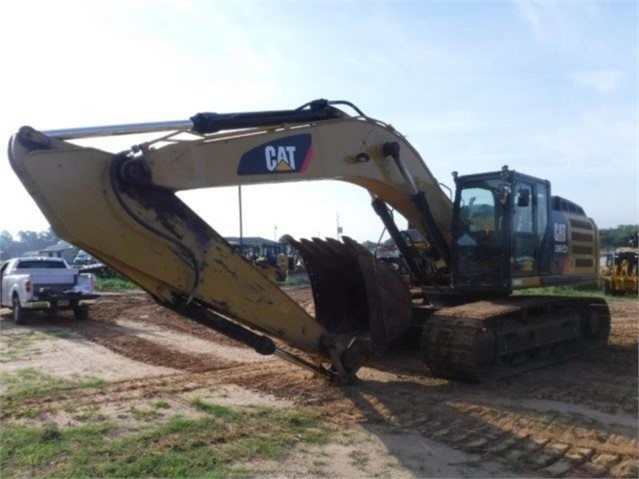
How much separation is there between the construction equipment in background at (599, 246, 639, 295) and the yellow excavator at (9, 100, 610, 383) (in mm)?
11600

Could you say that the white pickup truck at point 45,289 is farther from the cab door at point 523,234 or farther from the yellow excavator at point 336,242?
the cab door at point 523,234

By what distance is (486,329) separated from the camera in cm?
813

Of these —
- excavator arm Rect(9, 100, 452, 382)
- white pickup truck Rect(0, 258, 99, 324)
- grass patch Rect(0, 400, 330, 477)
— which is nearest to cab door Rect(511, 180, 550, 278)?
excavator arm Rect(9, 100, 452, 382)

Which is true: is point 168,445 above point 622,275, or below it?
below

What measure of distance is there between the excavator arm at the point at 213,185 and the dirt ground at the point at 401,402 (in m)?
0.70

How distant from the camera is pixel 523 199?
9102mm

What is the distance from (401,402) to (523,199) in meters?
3.54

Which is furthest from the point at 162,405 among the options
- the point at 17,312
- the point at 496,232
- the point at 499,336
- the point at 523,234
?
the point at 17,312

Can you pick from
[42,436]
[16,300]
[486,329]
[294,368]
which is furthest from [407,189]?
[16,300]

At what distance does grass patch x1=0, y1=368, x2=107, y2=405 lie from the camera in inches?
297

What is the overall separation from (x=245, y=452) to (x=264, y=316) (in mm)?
1663

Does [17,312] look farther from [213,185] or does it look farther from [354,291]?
[213,185]

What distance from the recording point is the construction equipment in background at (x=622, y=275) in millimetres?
21844

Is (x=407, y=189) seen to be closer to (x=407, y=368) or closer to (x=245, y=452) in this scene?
(x=407, y=368)
